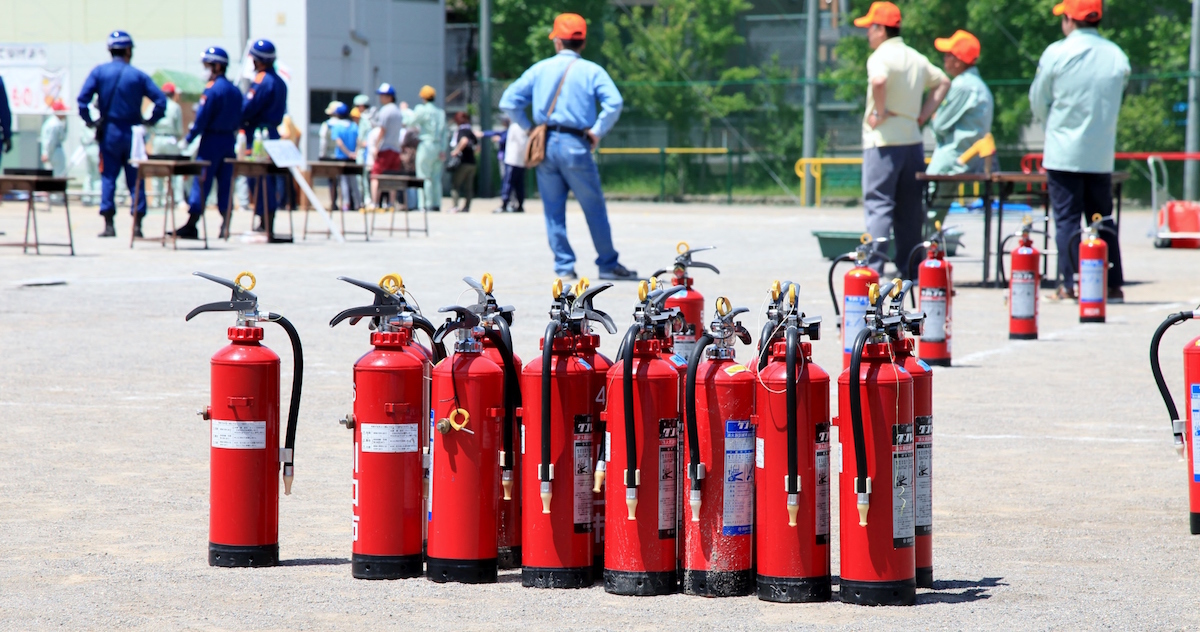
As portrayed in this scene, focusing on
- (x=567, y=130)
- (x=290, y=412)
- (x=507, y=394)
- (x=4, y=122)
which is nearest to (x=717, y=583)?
(x=507, y=394)

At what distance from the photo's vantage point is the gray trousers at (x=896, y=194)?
13.6m

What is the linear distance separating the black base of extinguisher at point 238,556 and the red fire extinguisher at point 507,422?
0.66 metres

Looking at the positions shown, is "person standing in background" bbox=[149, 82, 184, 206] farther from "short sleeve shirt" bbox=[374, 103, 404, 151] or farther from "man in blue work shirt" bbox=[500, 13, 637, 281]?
"man in blue work shirt" bbox=[500, 13, 637, 281]

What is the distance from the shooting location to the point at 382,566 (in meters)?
4.59

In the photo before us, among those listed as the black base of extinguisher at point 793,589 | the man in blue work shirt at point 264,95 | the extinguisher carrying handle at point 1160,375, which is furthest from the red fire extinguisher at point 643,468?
the man in blue work shirt at point 264,95

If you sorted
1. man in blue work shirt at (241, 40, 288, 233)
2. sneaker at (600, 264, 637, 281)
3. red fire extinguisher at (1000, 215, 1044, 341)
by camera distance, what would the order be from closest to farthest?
red fire extinguisher at (1000, 215, 1044, 341) → sneaker at (600, 264, 637, 281) → man in blue work shirt at (241, 40, 288, 233)

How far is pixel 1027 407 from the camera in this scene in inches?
313

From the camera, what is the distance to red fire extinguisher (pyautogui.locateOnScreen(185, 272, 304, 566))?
15.3ft

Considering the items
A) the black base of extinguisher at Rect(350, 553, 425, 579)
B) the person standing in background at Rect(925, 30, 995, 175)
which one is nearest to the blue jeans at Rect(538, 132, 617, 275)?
the person standing in background at Rect(925, 30, 995, 175)

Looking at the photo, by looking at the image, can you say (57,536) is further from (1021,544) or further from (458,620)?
(1021,544)

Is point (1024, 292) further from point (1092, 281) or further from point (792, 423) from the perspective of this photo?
point (792, 423)

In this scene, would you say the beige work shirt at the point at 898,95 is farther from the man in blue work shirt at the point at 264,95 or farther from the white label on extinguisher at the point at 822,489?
the white label on extinguisher at the point at 822,489

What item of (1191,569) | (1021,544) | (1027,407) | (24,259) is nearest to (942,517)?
(1021,544)

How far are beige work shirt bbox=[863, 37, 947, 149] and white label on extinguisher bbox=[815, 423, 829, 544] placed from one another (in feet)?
31.5
